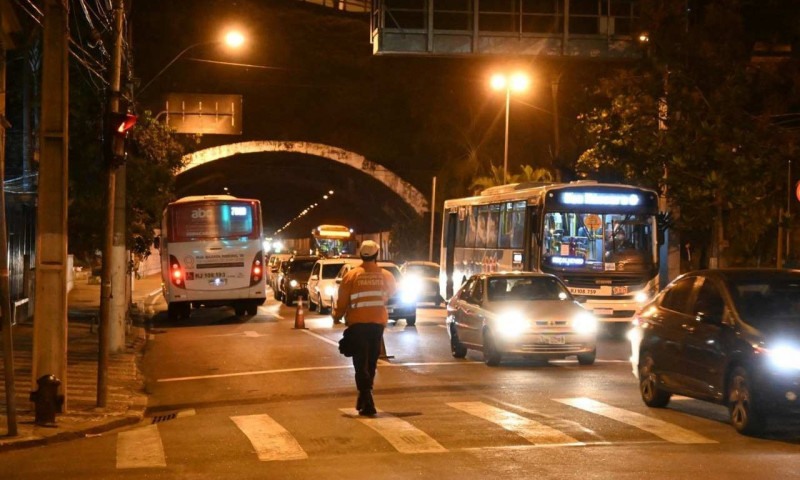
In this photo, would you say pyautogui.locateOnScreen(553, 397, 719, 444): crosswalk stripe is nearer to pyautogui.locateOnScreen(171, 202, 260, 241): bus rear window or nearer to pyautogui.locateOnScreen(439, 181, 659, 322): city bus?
pyautogui.locateOnScreen(439, 181, 659, 322): city bus

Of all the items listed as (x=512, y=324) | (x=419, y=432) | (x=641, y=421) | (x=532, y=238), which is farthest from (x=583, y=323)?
(x=419, y=432)

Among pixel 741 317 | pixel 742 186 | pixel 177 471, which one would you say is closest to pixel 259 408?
pixel 177 471

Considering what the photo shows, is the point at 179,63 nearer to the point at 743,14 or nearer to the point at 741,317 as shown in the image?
the point at 743,14

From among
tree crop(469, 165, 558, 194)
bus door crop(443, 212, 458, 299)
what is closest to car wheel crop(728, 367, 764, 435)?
bus door crop(443, 212, 458, 299)

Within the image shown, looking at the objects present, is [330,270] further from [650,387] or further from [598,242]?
[650,387]

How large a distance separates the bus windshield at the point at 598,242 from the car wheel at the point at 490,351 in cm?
594

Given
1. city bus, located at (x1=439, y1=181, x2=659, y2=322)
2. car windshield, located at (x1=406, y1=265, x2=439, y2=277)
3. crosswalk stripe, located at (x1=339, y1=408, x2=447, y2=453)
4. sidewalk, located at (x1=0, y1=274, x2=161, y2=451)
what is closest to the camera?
crosswalk stripe, located at (x1=339, y1=408, x2=447, y2=453)

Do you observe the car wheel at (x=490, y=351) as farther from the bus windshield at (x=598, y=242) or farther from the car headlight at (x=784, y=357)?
the car headlight at (x=784, y=357)

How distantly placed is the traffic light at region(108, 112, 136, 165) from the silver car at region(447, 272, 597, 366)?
6925 millimetres

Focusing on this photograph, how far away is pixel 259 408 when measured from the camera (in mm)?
14000

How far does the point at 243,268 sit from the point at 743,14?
15.3 meters

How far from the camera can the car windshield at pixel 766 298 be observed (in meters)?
11.4

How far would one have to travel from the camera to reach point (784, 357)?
10695mm

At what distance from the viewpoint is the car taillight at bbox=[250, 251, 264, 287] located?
106 ft
